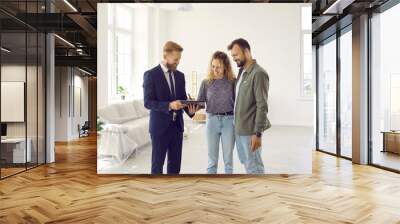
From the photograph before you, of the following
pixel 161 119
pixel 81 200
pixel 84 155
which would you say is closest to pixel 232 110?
pixel 161 119

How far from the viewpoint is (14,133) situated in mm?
6117

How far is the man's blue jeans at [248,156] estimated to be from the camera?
5477 millimetres

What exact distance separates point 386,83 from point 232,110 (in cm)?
289

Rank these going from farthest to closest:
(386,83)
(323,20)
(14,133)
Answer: (323,20) < (386,83) < (14,133)

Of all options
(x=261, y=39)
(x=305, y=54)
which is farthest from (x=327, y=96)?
(x=261, y=39)

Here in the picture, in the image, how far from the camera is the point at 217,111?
548 cm

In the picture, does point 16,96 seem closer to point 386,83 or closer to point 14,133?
point 14,133

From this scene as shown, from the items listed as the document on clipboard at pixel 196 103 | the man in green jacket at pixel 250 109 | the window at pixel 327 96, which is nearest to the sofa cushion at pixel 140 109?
the document on clipboard at pixel 196 103

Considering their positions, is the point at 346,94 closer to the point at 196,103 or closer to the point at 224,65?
the point at 224,65

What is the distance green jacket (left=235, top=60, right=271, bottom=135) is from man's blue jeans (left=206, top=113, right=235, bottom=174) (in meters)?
0.11

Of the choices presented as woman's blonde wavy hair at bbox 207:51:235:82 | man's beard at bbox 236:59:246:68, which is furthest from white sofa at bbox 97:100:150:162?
man's beard at bbox 236:59:246:68

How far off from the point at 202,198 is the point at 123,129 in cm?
178

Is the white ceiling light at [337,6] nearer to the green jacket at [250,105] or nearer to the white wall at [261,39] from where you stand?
the white wall at [261,39]

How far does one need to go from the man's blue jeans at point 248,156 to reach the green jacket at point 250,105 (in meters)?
0.11
